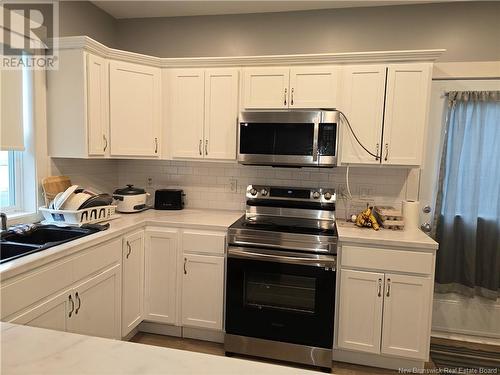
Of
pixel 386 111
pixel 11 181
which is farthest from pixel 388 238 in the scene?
pixel 11 181

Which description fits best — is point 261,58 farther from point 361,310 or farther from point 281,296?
point 361,310

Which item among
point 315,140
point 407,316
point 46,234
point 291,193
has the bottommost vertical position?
point 407,316

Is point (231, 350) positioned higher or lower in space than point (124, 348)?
lower

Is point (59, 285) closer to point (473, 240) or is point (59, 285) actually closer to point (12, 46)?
point (12, 46)

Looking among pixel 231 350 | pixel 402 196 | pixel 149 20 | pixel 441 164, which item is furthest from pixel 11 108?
pixel 441 164

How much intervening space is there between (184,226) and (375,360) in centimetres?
171

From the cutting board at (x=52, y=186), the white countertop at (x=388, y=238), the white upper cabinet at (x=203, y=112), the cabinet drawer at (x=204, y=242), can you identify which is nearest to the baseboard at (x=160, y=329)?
the cabinet drawer at (x=204, y=242)

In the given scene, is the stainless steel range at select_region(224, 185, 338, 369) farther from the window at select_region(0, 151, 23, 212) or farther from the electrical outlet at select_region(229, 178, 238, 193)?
the window at select_region(0, 151, 23, 212)

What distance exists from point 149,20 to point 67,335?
310 centimetres

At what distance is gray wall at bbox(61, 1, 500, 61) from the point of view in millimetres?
2703

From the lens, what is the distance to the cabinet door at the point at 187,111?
2.89 metres

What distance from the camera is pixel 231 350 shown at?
8.36 ft

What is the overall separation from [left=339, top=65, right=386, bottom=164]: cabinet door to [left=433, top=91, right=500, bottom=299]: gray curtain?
2.15ft

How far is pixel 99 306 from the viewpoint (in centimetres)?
218
